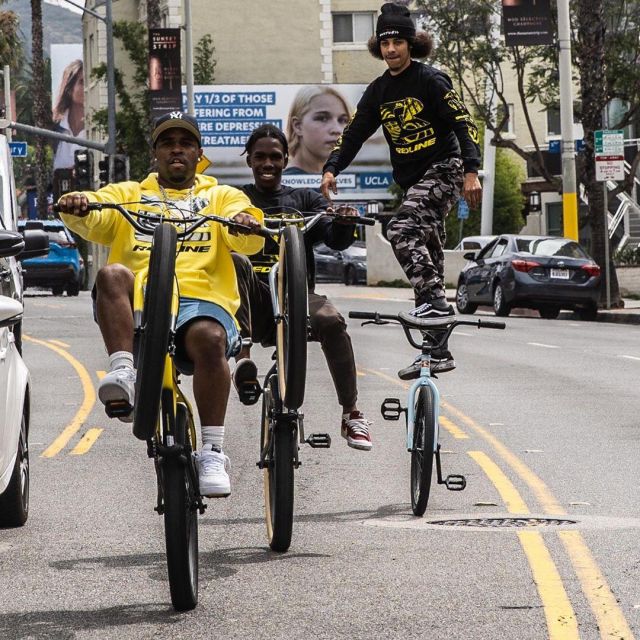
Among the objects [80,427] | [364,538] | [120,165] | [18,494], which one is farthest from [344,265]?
[364,538]

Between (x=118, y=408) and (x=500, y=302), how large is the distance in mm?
25949

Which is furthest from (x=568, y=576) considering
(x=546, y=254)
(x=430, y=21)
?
(x=430, y=21)

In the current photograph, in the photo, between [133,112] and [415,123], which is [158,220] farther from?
[133,112]

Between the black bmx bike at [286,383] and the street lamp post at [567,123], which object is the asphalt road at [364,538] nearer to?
the black bmx bike at [286,383]

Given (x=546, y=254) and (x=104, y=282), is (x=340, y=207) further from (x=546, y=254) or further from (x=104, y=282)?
(x=546, y=254)

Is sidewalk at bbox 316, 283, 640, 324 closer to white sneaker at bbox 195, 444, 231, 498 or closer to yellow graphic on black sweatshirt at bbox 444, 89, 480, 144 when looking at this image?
yellow graphic on black sweatshirt at bbox 444, 89, 480, 144

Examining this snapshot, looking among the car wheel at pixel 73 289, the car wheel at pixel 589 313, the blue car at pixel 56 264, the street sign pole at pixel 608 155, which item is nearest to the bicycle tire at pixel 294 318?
the street sign pole at pixel 608 155

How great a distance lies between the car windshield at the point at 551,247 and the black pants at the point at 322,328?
78.3ft

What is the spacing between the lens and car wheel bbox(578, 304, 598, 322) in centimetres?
3256

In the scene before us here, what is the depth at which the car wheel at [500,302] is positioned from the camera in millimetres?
32344

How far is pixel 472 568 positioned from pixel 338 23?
60725 mm

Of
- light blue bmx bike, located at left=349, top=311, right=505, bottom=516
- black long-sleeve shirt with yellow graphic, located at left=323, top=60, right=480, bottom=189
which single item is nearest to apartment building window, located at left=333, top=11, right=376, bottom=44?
black long-sleeve shirt with yellow graphic, located at left=323, top=60, right=480, bottom=189

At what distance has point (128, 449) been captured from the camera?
12.4m

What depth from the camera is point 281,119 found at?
62.8 m
